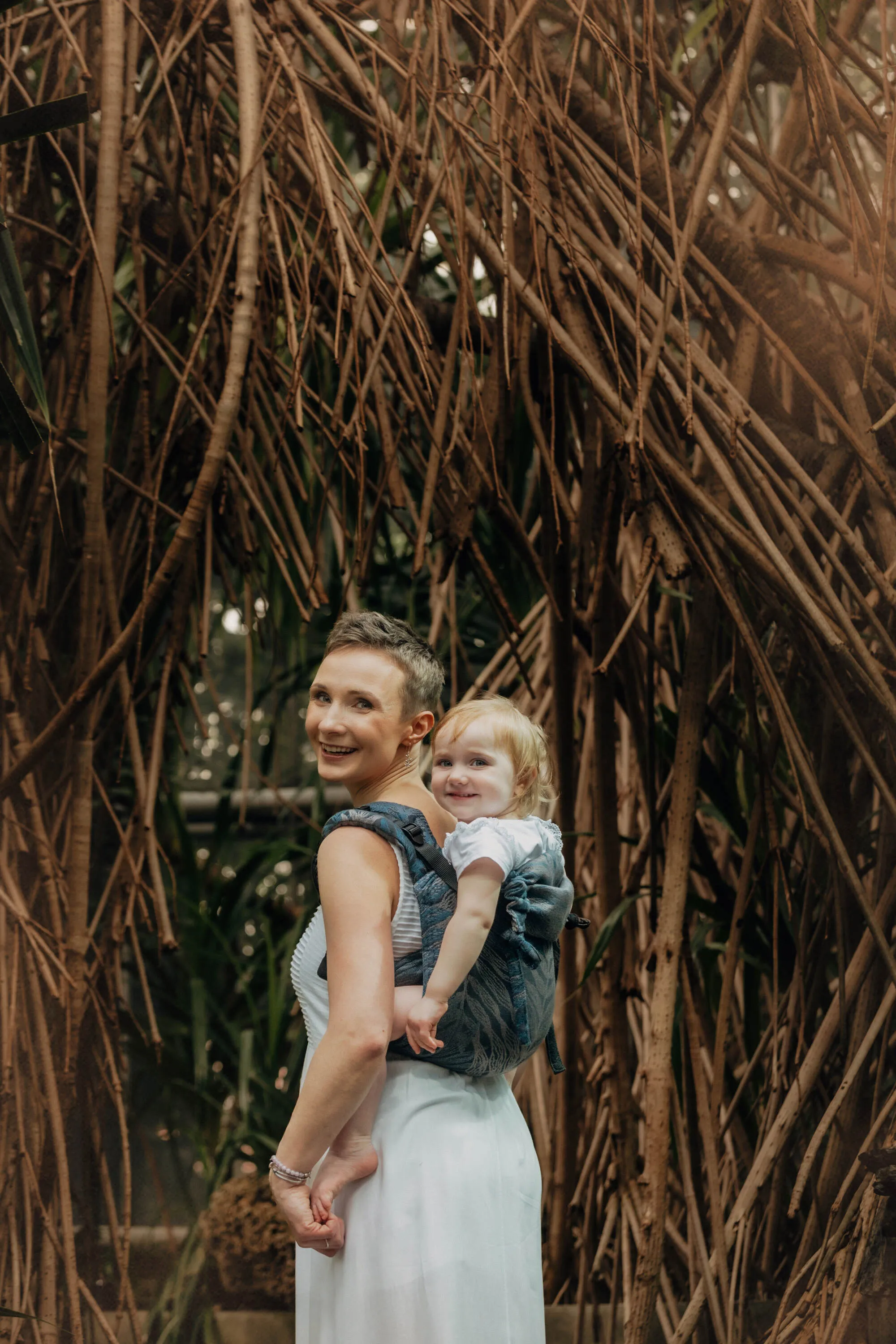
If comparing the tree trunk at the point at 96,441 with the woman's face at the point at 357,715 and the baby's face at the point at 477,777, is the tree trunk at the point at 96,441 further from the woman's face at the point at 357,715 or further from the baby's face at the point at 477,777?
the baby's face at the point at 477,777

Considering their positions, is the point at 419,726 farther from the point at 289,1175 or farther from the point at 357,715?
the point at 289,1175

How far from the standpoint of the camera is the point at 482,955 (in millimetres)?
1001

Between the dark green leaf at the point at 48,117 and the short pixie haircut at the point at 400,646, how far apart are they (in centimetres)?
54

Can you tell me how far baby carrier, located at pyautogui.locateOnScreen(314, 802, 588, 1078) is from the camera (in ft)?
3.19

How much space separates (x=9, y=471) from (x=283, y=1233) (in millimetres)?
1403

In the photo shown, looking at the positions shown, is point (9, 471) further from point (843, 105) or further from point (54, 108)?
point (843, 105)

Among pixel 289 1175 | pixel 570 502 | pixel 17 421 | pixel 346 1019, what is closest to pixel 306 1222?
pixel 289 1175

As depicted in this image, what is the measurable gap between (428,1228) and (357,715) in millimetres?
410

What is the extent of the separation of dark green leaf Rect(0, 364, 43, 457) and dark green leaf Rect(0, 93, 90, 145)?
0.23 metres

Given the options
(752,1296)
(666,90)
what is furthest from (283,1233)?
(666,90)

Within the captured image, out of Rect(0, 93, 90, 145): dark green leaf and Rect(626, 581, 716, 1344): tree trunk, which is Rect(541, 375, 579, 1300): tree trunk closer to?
Rect(626, 581, 716, 1344): tree trunk

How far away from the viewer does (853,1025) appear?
4.73 feet

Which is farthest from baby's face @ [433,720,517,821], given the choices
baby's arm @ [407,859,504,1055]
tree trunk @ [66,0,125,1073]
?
tree trunk @ [66,0,125,1073]

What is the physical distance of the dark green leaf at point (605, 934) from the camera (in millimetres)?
1560
